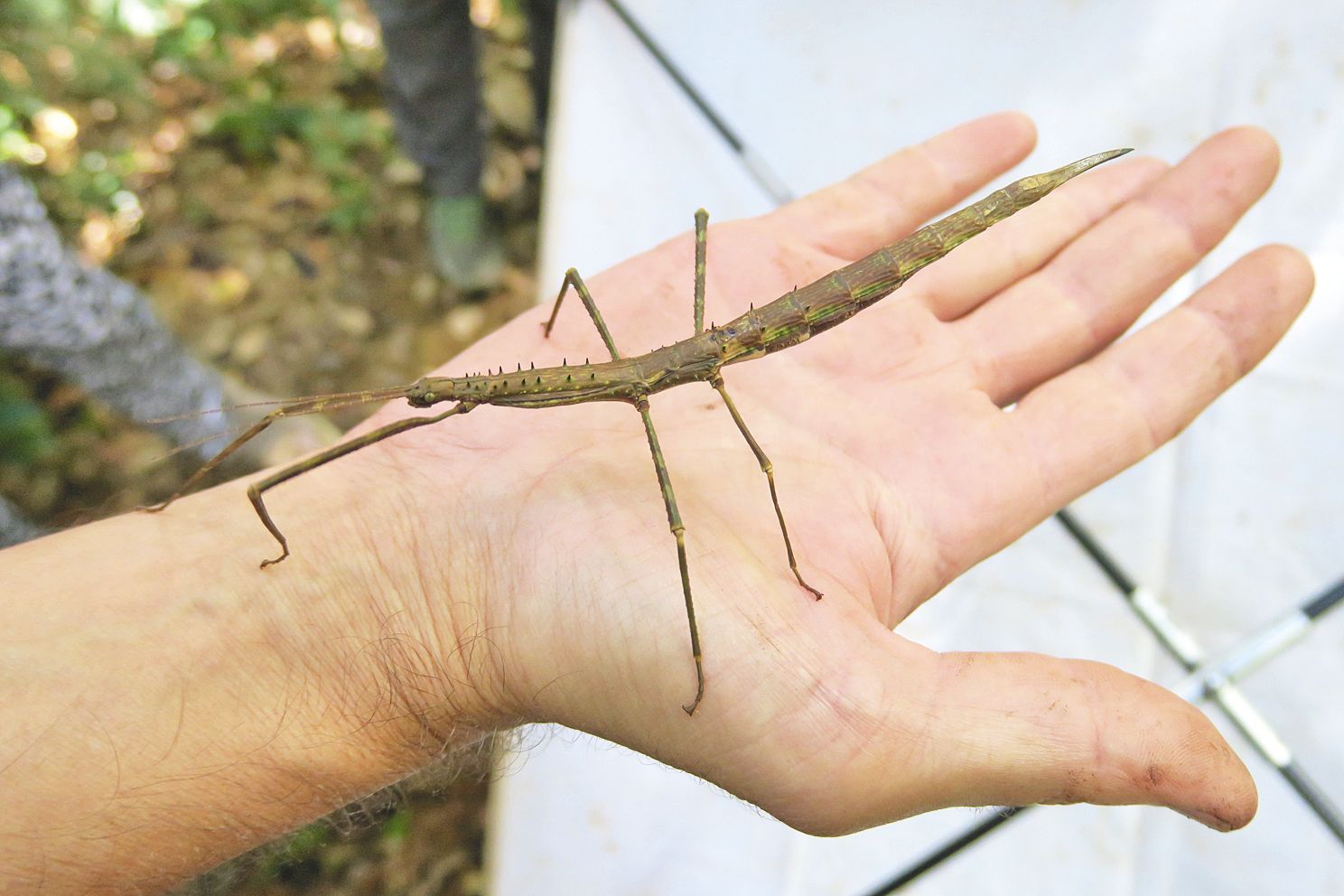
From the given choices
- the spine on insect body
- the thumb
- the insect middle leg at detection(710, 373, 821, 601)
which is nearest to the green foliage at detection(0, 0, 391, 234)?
the spine on insect body

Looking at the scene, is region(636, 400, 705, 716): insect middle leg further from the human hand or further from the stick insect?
Result: the stick insect

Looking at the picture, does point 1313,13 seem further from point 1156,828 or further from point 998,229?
point 1156,828

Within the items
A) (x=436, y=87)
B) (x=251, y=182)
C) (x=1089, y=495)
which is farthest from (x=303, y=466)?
(x=251, y=182)

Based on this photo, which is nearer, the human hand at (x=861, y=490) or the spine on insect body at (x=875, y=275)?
the human hand at (x=861, y=490)

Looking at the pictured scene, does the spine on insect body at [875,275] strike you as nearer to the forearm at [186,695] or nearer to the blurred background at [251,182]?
the forearm at [186,695]

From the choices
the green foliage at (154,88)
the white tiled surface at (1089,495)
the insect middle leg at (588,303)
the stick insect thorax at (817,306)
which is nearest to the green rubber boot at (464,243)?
the green foliage at (154,88)

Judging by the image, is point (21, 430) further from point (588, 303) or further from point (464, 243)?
point (588, 303)

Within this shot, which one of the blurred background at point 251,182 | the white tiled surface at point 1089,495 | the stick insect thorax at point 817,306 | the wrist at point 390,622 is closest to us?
the wrist at point 390,622
